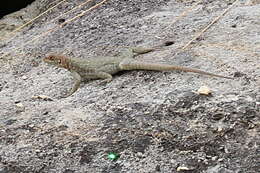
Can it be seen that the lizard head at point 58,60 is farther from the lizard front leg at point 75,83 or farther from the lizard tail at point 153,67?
the lizard tail at point 153,67

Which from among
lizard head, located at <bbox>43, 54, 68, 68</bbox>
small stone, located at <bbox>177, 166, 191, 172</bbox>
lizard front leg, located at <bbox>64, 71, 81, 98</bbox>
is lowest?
lizard front leg, located at <bbox>64, 71, 81, 98</bbox>

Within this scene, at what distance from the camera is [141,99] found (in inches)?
163

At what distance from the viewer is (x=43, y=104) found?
453 cm

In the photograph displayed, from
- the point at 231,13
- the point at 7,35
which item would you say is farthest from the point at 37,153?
the point at 7,35

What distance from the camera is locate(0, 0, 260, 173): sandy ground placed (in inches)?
134

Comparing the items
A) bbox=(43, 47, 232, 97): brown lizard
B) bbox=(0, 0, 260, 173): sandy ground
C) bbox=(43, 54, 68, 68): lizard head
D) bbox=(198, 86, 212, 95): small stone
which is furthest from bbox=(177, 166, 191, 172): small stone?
bbox=(43, 54, 68, 68): lizard head

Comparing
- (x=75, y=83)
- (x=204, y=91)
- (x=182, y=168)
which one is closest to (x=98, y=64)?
(x=75, y=83)

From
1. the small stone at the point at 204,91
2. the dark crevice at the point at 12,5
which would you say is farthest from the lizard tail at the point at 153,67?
the dark crevice at the point at 12,5

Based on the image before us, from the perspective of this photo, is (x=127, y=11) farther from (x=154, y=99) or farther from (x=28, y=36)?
(x=154, y=99)

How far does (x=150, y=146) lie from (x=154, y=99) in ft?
2.11

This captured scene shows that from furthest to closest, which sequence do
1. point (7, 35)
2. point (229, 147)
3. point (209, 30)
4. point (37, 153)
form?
point (7, 35) → point (209, 30) → point (37, 153) → point (229, 147)

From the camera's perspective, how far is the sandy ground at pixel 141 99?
3.41 m

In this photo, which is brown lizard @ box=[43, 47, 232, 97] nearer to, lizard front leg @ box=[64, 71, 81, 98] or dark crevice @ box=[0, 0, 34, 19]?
lizard front leg @ box=[64, 71, 81, 98]

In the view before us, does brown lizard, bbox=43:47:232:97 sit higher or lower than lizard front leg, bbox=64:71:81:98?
higher
